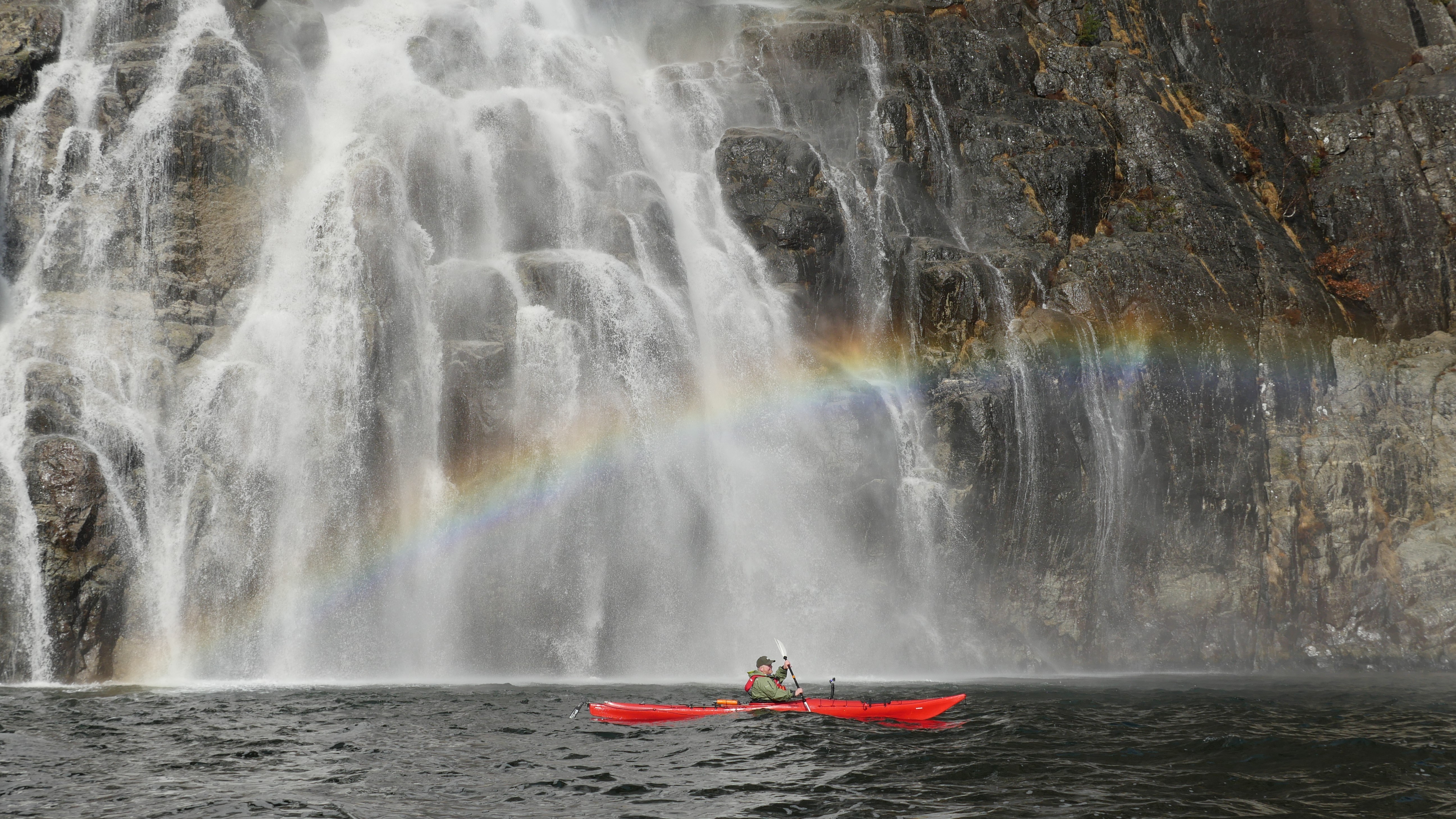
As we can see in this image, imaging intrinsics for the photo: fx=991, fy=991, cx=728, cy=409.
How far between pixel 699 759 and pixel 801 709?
10.8ft

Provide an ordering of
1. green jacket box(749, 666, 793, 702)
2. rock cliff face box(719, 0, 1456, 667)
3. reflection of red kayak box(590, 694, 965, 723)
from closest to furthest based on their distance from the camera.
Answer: reflection of red kayak box(590, 694, 965, 723), green jacket box(749, 666, 793, 702), rock cliff face box(719, 0, 1456, 667)

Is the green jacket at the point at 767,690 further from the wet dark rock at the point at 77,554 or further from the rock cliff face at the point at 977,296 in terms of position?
the wet dark rock at the point at 77,554

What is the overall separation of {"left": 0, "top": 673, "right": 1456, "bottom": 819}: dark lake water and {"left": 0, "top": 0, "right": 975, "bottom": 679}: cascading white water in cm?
378

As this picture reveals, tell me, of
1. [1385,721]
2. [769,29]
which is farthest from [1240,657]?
[769,29]

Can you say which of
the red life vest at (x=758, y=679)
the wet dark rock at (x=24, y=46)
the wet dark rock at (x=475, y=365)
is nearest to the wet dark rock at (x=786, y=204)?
the wet dark rock at (x=475, y=365)

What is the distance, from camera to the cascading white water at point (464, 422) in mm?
21422

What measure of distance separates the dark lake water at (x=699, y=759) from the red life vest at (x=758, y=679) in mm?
491

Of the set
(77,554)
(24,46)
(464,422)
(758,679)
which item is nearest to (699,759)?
(758,679)

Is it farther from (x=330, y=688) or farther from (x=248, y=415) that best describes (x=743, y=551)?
(x=248, y=415)

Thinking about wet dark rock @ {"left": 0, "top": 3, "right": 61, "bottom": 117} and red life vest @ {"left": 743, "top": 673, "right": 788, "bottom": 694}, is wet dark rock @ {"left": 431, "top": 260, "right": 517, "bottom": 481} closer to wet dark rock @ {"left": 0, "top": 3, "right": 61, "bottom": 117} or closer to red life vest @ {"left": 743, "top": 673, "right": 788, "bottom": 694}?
red life vest @ {"left": 743, "top": 673, "right": 788, "bottom": 694}

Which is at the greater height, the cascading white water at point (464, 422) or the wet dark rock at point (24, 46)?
the wet dark rock at point (24, 46)

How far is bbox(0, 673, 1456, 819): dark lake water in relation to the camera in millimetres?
10164

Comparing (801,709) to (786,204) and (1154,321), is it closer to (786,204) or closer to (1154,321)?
(786,204)

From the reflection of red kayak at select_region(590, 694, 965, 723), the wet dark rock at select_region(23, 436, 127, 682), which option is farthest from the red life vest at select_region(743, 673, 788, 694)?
the wet dark rock at select_region(23, 436, 127, 682)
